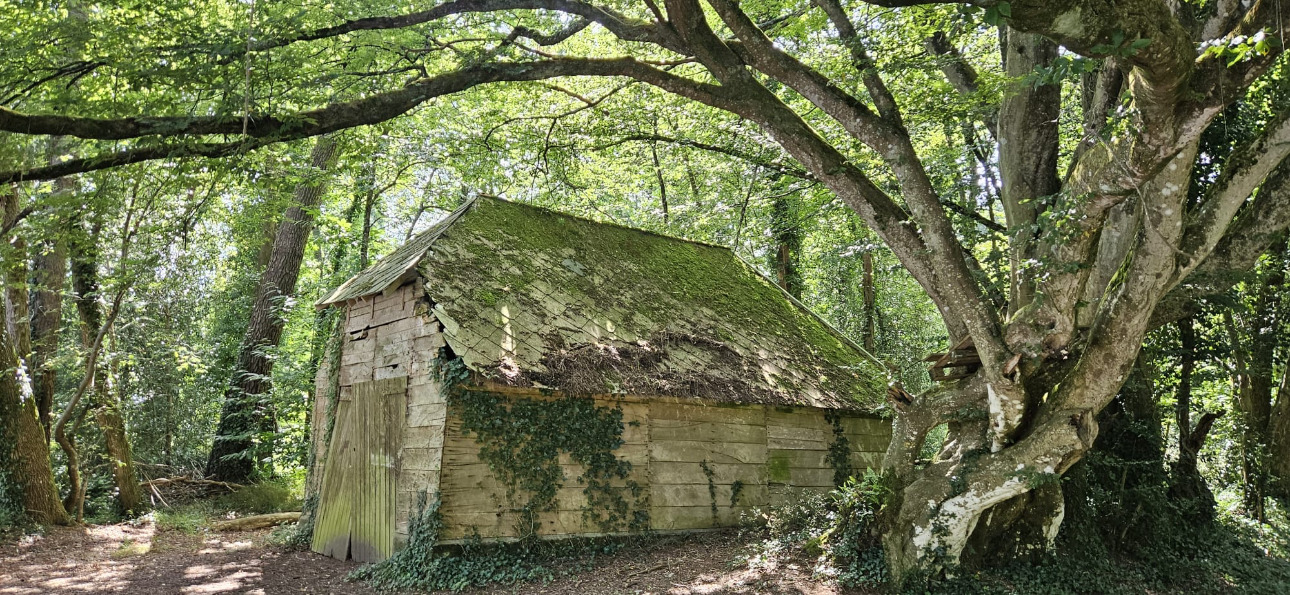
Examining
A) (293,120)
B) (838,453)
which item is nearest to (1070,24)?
(293,120)

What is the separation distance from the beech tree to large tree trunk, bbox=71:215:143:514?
17.8ft

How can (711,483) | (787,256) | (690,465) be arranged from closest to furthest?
(690,465) < (711,483) < (787,256)

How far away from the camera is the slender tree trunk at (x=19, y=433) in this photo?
33.8ft

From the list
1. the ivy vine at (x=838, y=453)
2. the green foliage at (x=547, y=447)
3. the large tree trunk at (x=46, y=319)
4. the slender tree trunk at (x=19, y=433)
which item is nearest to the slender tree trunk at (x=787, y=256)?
the ivy vine at (x=838, y=453)

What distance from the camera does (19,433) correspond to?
10.4m

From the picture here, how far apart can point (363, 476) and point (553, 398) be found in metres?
2.67

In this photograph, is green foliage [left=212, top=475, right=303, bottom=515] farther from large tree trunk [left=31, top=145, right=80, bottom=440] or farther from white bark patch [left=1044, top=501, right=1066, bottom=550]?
white bark patch [left=1044, top=501, right=1066, bottom=550]

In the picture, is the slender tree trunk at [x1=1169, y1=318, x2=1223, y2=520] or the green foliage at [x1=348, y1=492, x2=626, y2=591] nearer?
the green foliage at [x1=348, y1=492, x2=626, y2=591]

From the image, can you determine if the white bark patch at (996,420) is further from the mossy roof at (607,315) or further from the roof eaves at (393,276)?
the roof eaves at (393,276)

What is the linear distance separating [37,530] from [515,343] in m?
7.53

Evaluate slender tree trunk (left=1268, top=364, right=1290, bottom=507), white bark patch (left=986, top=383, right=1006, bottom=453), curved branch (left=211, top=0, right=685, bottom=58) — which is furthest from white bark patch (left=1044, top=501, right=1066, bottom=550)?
curved branch (left=211, top=0, right=685, bottom=58)

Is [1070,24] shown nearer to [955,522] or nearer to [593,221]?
[955,522]

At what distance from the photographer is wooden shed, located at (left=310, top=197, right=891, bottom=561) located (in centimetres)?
832

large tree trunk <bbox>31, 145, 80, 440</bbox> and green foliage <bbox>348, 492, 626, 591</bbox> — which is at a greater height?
large tree trunk <bbox>31, 145, 80, 440</bbox>
